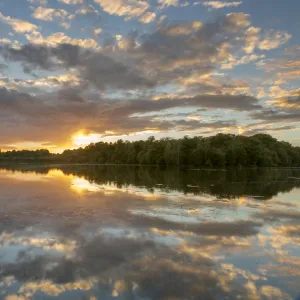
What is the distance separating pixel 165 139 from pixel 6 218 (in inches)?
3117

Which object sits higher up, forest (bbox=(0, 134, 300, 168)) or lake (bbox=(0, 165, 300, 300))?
forest (bbox=(0, 134, 300, 168))

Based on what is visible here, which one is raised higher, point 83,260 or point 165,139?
point 165,139

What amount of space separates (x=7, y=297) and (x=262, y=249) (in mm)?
5776

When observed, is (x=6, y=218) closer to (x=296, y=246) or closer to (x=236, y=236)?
(x=236, y=236)

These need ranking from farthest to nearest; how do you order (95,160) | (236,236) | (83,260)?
(95,160) → (236,236) → (83,260)

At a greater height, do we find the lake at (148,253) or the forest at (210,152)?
the forest at (210,152)

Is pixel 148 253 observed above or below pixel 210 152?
below

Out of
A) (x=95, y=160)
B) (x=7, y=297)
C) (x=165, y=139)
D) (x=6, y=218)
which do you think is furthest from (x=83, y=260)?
(x=95, y=160)

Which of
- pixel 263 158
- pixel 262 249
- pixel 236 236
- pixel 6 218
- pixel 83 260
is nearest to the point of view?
pixel 83 260

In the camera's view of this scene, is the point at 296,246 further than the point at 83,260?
Yes

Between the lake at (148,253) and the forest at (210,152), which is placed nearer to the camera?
the lake at (148,253)

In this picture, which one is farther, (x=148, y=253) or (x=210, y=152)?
(x=210, y=152)

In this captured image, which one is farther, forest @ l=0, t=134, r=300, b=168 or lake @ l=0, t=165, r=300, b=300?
forest @ l=0, t=134, r=300, b=168

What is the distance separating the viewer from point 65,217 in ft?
34.6
